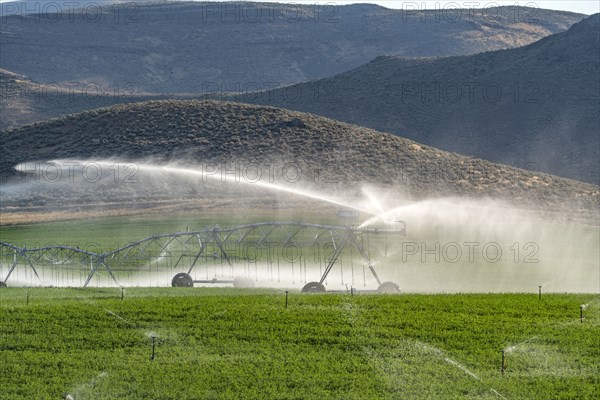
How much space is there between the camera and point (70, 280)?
38719 mm

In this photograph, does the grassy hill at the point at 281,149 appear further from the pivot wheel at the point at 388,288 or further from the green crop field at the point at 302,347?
the green crop field at the point at 302,347

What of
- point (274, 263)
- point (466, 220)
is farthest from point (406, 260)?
point (466, 220)

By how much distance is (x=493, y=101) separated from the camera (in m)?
133

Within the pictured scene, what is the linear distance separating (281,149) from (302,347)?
59.7 meters

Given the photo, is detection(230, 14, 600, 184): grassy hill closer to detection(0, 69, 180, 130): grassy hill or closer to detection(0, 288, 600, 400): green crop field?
detection(0, 69, 180, 130): grassy hill

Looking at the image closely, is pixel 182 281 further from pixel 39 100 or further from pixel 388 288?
pixel 39 100

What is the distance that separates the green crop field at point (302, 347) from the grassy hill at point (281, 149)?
44.4 metres

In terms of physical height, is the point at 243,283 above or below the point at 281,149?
below

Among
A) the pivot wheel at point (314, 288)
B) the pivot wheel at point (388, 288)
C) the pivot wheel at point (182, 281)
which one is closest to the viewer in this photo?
the pivot wheel at point (388, 288)

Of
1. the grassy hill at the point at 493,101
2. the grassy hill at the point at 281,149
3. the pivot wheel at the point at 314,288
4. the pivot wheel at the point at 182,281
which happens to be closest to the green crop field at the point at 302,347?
the pivot wheel at the point at 314,288

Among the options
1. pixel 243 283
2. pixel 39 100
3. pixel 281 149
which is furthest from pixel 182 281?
pixel 39 100

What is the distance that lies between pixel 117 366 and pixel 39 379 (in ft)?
4.88

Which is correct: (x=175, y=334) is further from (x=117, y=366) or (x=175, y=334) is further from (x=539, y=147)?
(x=539, y=147)

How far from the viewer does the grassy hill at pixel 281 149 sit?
2832 inches
